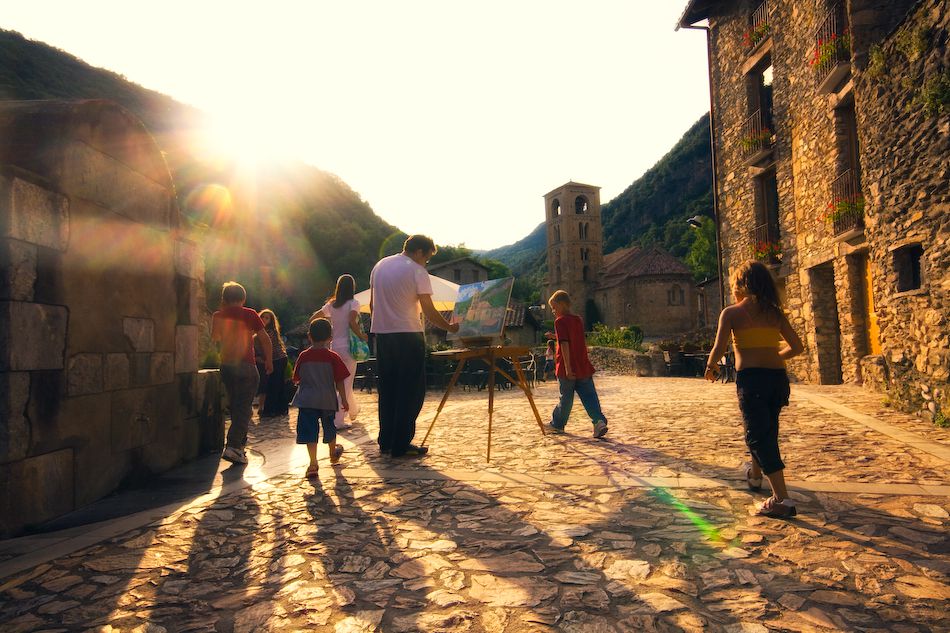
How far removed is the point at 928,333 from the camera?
695 centimetres

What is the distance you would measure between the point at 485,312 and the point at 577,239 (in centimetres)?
5858

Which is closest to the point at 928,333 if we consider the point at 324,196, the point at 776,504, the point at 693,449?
the point at 693,449

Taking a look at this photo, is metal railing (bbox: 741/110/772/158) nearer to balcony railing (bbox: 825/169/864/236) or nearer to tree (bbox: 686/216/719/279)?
balcony railing (bbox: 825/169/864/236)

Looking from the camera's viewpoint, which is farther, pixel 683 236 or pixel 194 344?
pixel 683 236

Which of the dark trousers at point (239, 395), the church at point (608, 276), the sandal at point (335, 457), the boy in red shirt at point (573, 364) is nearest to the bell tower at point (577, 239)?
the church at point (608, 276)

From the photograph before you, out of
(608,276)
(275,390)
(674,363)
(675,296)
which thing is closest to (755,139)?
(674,363)

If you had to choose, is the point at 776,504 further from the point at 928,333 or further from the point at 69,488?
the point at 928,333

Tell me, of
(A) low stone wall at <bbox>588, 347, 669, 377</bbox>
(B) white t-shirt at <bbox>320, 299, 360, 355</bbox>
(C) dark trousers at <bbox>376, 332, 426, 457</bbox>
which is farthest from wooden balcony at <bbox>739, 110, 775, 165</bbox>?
(C) dark trousers at <bbox>376, 332, 426, 457</bbox>

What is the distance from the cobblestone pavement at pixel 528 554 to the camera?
2.24 m

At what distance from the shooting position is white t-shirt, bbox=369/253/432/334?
16.9 feet

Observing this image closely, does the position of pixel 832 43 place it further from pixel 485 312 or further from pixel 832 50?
pixel 485 312

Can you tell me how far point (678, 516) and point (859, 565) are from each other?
37.9 inches

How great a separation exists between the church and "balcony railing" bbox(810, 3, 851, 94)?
131 feet

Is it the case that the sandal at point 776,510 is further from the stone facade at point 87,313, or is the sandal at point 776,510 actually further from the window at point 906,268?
the window at point 906,268
